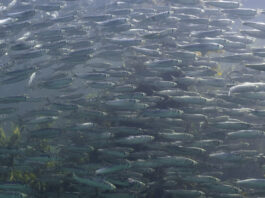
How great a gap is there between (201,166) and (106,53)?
5.47 meters

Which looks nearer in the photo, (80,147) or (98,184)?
(98,184)

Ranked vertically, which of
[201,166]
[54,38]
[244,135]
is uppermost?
[54,38]

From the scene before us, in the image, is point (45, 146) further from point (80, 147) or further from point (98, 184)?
point (98, 184)

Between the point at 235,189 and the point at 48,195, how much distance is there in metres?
3.82

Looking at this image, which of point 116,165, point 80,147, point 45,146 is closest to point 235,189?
point 116,165

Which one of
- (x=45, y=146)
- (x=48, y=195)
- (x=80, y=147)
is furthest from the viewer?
(x=45, y=146)

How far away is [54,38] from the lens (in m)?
10.3

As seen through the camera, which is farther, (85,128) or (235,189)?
(85,128)

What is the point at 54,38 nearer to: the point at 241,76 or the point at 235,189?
the point at 241,76

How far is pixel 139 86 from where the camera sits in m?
9.66

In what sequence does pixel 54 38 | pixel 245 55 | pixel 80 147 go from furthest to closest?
pixel 54 38 < pixel 245 55 < pixel 80 147

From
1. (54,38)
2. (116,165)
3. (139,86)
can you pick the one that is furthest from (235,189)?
(54,38)

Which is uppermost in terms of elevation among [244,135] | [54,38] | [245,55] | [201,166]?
[54,38]

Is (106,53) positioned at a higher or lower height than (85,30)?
lower
